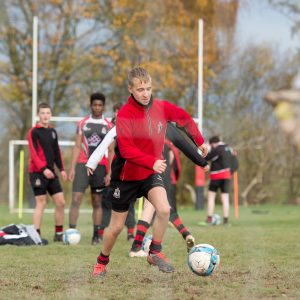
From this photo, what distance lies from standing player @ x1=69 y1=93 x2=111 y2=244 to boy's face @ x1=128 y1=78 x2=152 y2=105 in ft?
10.7

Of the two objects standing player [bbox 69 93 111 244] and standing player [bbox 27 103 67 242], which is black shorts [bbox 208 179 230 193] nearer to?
standing player [bbox 69 93 111 244]

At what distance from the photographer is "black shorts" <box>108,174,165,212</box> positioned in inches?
224

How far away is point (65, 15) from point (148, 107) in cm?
1501

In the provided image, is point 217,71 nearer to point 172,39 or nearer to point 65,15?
point 172,39

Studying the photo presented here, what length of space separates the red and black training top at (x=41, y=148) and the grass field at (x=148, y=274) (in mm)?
959

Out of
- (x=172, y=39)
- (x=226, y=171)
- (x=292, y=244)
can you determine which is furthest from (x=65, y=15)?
(x=292, y=244)

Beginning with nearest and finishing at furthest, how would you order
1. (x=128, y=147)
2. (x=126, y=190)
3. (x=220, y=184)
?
(x=128, y=147)
(x=126, y=190)
(x=220, y=184)

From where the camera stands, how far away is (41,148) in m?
8.80

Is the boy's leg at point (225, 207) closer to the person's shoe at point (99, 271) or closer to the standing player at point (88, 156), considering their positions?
the standing player at point (88, 156)

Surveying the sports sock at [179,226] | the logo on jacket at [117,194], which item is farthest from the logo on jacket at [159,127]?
the sports sock at [179,226]

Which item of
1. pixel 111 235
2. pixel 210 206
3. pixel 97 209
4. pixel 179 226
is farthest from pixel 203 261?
pixel 210 206

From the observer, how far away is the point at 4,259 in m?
6.89

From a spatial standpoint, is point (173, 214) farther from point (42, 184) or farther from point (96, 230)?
point (42, 184)

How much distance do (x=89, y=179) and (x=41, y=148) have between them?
665 mm
